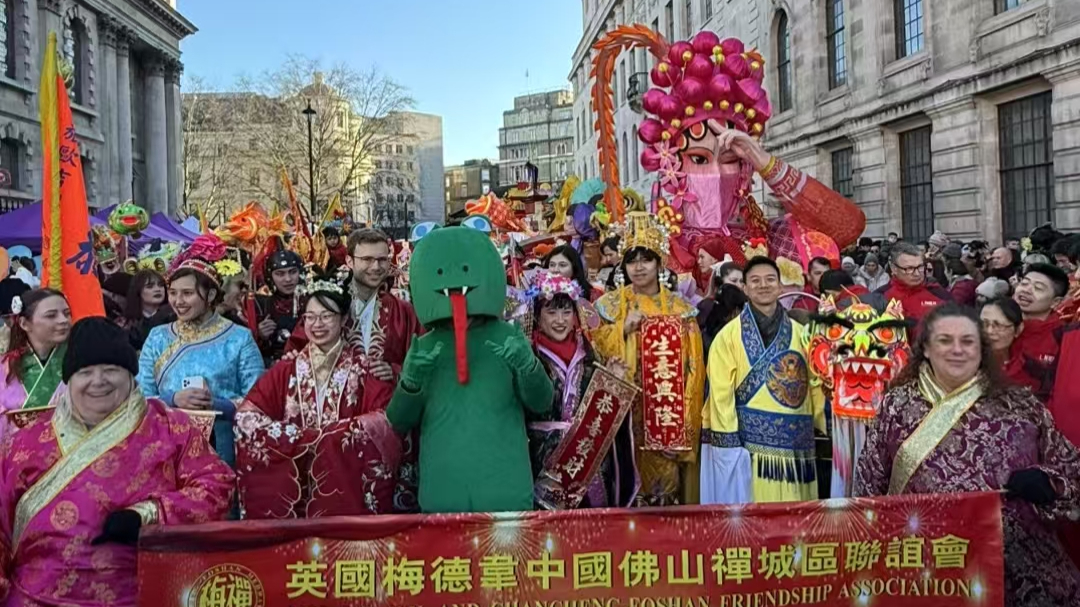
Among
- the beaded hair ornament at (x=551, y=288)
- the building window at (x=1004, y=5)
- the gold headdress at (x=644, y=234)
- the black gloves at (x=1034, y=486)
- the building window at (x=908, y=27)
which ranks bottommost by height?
the black gloves at (x=1034, y=486)

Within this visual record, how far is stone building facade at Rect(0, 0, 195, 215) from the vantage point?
984 inches

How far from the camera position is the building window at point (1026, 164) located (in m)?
12.5

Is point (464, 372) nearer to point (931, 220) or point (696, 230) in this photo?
point (696, 230)

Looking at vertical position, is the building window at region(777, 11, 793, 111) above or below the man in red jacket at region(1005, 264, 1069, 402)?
above

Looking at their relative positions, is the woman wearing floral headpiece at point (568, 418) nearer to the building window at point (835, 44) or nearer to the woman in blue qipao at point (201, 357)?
the woman in blue qipao at point (201, 357)

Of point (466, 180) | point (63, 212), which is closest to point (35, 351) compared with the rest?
point (63, 212)

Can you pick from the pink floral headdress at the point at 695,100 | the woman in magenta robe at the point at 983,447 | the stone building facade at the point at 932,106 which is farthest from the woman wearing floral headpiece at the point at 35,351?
the stone building facade at the point at 932,106

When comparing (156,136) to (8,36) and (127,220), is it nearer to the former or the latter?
(8,36)

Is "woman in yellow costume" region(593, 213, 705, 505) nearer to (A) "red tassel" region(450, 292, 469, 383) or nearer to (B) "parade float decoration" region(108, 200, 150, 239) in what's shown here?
(A) "red tassel" region(450, 292, 469, 383)

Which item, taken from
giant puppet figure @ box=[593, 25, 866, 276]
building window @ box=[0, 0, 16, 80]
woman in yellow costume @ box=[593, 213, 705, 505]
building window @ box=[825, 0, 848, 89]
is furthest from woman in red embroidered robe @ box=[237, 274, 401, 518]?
building window @ box=[0, 0, 16, 80]

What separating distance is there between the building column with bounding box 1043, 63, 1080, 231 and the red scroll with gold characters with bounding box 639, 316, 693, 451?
950 centimetres

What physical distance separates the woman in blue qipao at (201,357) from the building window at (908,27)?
14.4m

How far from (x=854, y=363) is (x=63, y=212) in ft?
13.3

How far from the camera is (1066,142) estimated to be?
38.4 feet
